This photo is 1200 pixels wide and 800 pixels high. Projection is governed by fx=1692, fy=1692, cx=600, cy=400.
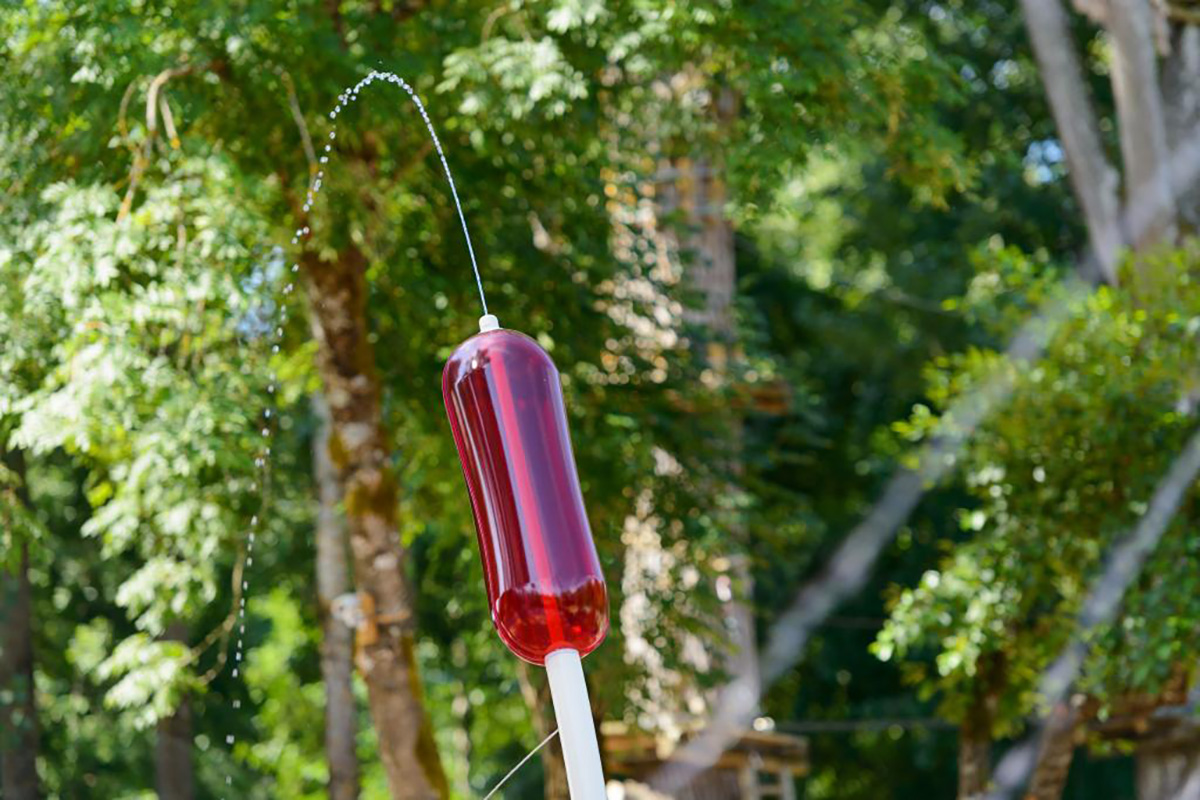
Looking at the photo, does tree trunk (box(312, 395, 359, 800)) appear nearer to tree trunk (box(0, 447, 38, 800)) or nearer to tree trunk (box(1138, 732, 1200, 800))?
tree trunk (box(0, 447, 38, 800))

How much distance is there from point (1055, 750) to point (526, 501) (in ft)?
22.2

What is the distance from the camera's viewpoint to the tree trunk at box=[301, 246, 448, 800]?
8578 mm

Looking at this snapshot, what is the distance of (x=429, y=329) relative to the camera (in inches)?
397

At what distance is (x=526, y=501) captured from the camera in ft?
14.0

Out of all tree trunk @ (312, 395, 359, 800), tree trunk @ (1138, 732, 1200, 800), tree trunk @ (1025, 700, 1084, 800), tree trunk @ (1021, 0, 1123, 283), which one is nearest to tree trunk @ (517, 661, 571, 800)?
tree trunk @ (312, 395, 359, 800)

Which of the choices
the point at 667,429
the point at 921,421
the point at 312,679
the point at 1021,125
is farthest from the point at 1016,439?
the point at 312,679

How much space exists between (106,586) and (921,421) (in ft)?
25.2

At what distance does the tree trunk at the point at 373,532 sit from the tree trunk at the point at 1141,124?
5907 mm

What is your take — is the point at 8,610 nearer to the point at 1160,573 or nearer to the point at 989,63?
the point at 1160,573

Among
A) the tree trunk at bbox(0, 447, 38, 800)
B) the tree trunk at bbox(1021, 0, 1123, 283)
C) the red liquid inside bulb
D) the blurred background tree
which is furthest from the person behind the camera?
the tree trunk at bbox(1021, 0, 1123, 283)

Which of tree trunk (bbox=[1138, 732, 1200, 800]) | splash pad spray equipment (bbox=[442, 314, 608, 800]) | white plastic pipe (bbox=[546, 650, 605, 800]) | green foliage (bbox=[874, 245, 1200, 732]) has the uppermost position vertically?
splash pad spray equipment (bbox=[442, 314, 608, 800])

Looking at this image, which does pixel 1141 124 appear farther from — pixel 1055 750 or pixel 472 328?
pixel 472 328

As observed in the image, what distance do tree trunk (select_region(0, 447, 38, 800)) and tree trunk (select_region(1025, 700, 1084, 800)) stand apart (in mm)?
6542

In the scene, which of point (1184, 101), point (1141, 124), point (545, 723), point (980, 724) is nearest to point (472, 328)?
point (545, 723)
